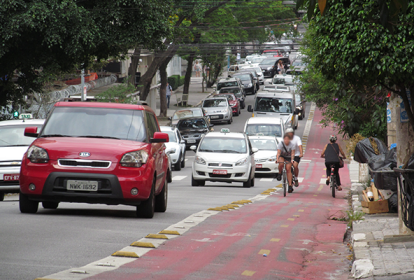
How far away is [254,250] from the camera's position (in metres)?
7.82

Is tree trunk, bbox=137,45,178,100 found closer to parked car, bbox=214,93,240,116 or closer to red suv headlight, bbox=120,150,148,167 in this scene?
parked car, bbox=214,93,240,116

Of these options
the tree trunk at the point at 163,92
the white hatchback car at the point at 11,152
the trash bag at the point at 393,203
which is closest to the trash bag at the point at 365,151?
the trash bag at the point at 393,203

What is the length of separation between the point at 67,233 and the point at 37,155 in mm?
1908

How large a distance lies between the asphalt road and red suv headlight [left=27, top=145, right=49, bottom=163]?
0.85m

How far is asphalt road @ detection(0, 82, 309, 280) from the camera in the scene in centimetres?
657

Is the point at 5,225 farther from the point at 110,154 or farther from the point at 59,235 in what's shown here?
the point at 110,154

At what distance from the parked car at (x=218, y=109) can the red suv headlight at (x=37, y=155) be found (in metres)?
36.7

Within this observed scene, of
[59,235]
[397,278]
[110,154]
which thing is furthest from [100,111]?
[397,278]

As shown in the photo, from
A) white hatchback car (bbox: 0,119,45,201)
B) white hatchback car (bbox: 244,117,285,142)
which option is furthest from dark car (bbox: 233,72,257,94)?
white hatchback car (bbox: 0,119,45,201)

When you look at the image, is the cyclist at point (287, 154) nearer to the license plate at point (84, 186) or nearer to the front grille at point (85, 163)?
the front grille at point (85, 163)

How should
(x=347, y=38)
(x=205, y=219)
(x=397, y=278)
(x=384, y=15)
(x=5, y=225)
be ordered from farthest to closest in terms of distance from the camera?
(x=205, y=219)
(x=5, y=225)
(x=347, y=38)
(x=397, y=278)
(x=384, y=15)

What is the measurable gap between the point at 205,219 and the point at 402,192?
348 centimetres

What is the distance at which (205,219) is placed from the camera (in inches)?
407

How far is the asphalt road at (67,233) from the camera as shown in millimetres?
6574
